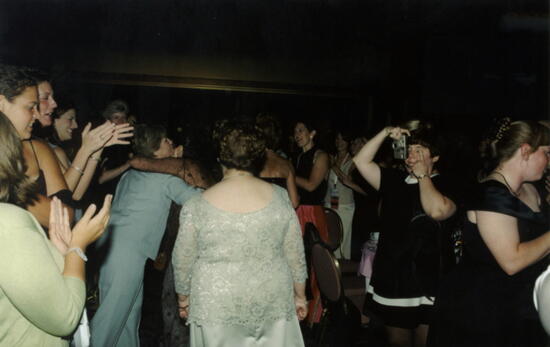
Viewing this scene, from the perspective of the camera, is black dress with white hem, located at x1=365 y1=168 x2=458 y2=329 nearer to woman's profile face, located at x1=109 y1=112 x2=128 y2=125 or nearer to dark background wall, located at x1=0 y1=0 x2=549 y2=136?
woman's profile face, located at x1=109 y1=112 x2=128 y2=125

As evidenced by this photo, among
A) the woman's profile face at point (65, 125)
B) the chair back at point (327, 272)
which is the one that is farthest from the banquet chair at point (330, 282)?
the woman's profile face at point (65, 125)

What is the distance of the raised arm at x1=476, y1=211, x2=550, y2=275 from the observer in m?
1.81

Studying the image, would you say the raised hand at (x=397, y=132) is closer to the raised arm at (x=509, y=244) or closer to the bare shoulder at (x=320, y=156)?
the raised arm at (x=509, y=244)

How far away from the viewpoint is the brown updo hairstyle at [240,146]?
2.00 metres

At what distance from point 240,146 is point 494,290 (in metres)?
1.25

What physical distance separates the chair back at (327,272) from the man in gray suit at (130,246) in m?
0.76

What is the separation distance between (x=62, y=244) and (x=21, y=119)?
88cm

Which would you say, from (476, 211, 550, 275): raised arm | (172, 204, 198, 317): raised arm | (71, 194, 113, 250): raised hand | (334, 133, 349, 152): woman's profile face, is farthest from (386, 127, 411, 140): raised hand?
(334, 133, 349, 152): woman's profile face

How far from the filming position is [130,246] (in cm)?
259

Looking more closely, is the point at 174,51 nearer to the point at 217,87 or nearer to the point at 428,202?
the point at 217,87

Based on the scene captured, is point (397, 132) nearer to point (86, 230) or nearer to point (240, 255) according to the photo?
point (240, 255)

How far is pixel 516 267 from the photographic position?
72.0 inches

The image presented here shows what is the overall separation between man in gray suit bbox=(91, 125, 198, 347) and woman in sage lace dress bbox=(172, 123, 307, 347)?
0.61 meters

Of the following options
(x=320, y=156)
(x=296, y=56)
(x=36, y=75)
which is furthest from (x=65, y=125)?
(x=296, y=56)
